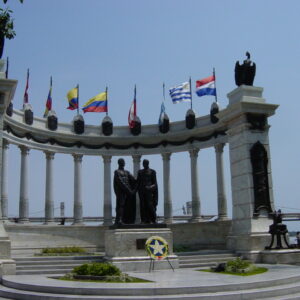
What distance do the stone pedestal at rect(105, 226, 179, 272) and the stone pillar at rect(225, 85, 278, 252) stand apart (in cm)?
589

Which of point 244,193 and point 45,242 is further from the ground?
point 244,193

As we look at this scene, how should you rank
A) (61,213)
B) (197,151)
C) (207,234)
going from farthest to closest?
(61,213), (197,151), (207,234)

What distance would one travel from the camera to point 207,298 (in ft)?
51.7

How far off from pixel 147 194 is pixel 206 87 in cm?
2185

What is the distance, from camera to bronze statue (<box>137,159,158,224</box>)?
26875 millimetres

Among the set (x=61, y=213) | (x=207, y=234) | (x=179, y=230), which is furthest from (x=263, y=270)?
(x=61, y=213)

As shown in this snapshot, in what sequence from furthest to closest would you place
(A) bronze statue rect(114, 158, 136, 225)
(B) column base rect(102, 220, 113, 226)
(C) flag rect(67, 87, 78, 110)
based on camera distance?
(C) flag rect(67, 87, 78, 110) < (B) column base rect(102, 220, 113, 226) < (A) bronze statue rect(114, 158, 136, 225)

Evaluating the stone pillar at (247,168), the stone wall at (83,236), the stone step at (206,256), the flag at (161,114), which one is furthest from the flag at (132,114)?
the stone step at (206,256)

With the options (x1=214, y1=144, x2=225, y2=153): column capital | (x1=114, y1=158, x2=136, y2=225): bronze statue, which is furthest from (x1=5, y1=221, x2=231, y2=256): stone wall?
(x1=114, y1=158, x2=136, y2=225): bronze statue

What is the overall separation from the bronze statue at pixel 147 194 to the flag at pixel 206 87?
20.4 m

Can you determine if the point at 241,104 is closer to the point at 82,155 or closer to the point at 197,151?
the point at 197,151

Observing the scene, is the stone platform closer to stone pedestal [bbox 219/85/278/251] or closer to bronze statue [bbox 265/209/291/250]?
bronze statue [bbox 265/209/291/250]

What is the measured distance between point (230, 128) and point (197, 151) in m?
15.9

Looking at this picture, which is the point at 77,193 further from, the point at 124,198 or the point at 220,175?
the point at 124,198
